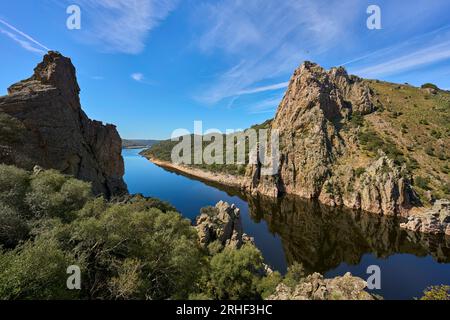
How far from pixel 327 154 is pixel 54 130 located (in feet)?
244

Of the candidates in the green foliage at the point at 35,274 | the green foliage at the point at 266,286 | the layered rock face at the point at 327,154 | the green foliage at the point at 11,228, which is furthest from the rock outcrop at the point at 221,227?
the layered rock face at the point at 327,154

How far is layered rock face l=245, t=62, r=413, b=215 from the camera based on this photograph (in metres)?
61.5

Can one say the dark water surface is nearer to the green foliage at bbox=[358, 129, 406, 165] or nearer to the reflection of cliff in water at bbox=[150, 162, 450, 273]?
the reflection of cliff in water at bbox=[150, 162, 450, 273]

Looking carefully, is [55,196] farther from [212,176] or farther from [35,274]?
[212,176]

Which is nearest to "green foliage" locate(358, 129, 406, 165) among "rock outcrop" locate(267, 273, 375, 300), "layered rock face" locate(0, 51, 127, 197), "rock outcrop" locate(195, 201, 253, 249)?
"rock outcrop" locate(195, 201, 253, 249)

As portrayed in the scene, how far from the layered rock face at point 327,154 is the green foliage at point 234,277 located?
5274cm

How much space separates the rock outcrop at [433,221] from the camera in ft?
159

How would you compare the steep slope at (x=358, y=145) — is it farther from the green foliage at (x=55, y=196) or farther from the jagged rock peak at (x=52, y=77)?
the green foliage at (x=55, y=196)

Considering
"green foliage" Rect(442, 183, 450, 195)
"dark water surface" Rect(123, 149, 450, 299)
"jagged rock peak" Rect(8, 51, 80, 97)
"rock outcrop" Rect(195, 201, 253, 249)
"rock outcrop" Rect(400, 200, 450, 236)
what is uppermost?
"jagged rock peak" Rect(8, 51, 80, 97)

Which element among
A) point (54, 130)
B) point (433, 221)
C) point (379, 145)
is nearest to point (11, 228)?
point (54, 130)

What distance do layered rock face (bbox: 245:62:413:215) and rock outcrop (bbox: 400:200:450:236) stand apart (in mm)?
6915

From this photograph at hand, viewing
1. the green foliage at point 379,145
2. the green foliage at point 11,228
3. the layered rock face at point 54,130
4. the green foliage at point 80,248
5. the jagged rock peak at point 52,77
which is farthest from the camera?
the green foliage at point 379,145
